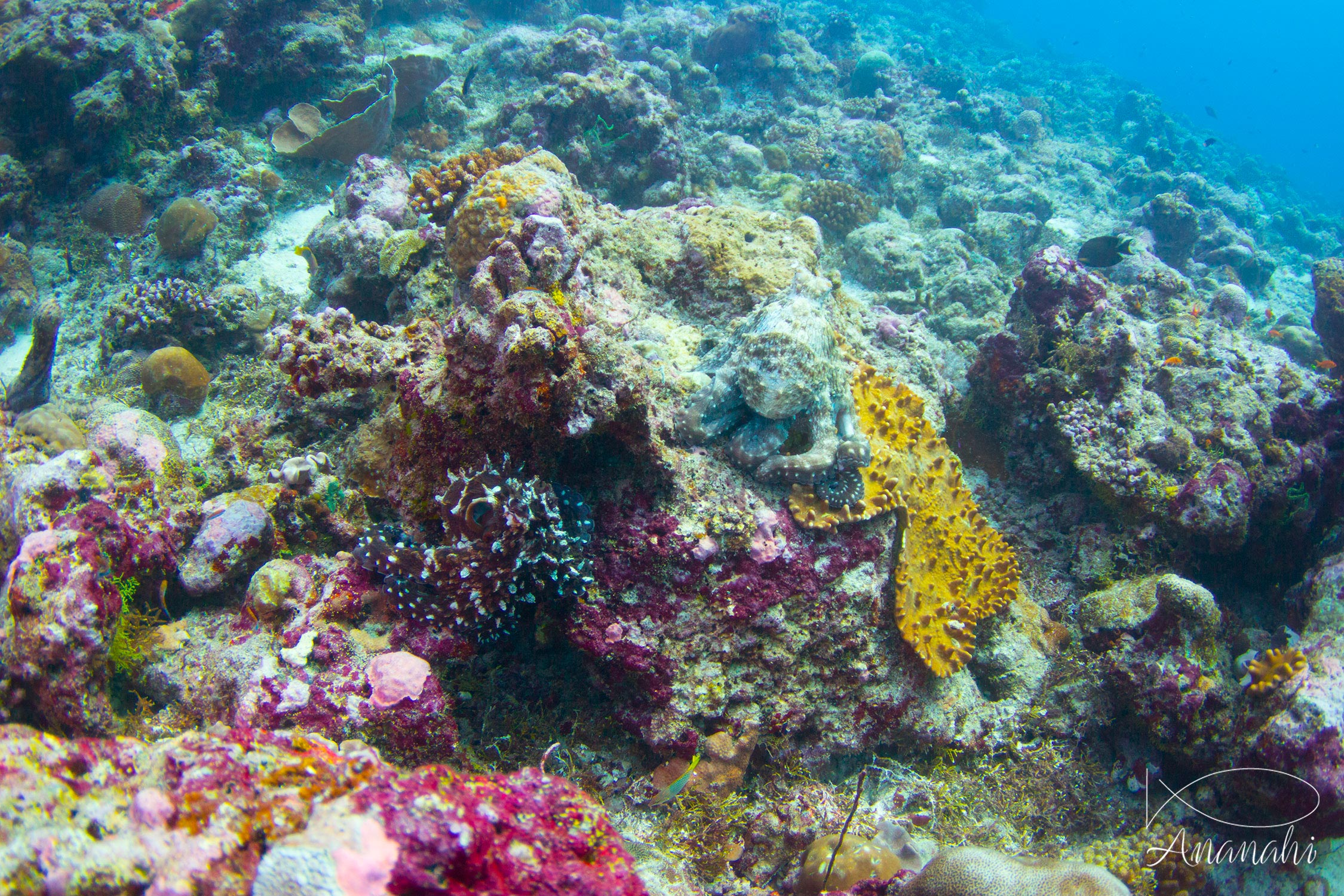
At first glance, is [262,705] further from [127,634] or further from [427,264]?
[427,264]

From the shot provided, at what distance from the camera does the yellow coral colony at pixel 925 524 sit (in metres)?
3.96

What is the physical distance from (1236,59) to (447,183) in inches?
4364

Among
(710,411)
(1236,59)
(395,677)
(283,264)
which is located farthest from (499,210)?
(1236,59)

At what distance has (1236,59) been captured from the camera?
71000 mm

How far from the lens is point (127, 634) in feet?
11.0

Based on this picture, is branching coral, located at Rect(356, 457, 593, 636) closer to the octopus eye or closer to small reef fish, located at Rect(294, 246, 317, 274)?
the octopus eye

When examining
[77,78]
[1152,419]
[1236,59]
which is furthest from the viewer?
[1236,59]

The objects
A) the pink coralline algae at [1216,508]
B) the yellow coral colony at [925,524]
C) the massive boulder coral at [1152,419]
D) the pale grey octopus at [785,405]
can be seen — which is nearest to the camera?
the pale grey octopus at [785,405]

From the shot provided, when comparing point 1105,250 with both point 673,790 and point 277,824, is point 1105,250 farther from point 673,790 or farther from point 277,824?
point 277,824

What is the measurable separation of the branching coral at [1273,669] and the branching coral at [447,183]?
25.1 feet

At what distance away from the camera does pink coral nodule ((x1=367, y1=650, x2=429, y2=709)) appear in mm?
2990

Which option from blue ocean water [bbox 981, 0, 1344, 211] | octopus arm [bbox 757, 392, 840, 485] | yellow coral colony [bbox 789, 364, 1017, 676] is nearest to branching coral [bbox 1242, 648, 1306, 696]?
yellow coral colony [bbox 789, 364, 1017, 676]

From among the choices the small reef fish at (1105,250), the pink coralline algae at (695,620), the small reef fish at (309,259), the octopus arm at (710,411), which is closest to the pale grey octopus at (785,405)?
the octopus arm at (710,411)

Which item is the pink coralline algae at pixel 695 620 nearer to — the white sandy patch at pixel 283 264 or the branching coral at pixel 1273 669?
the branching coral at pixel 1273 669
